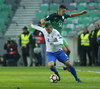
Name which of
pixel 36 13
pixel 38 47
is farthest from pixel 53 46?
pixel 36 13

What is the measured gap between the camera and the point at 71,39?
743 inches

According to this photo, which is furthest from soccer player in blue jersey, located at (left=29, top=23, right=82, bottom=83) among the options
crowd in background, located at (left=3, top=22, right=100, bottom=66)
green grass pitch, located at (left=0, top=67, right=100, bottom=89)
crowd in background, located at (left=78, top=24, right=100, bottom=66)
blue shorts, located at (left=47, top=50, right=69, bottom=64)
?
crowd in background, located at (left=78, top=24, right=100, bottom=66)

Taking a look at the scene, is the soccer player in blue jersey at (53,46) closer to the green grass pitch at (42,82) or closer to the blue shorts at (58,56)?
the blue shorts at (58,56)

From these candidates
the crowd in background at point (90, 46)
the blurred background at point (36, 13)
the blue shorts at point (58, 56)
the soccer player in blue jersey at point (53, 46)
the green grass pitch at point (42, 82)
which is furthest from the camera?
the blurred background at point (36, 13)

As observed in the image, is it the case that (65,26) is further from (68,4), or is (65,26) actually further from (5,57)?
(5,57)

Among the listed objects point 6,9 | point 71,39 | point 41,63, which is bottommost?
point 41,63

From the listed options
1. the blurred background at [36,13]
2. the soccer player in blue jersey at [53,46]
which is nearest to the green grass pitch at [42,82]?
the soccer player in blue jersey at [53,46]

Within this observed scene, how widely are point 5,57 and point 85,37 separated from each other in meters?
4.04

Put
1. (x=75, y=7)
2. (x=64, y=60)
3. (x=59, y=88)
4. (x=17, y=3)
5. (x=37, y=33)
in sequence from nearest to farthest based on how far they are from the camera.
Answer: (x=59, y=88), (x=64, y=60), (x=37, y=33), (x=75, y=7), (x=17, y=3)

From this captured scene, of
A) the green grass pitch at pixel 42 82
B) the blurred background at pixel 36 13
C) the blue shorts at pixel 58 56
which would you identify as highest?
the blurred background at pixel 36 13

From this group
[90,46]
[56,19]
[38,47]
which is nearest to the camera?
[56,19]

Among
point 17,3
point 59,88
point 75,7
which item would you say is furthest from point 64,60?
point 17,3

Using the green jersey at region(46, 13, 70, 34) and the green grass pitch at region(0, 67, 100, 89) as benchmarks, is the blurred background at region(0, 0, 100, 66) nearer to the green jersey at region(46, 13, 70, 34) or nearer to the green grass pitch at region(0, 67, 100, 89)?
the green jersey at region(46, 13, 70, 34)

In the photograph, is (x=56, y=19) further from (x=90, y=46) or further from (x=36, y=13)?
(x=36, y=13)
